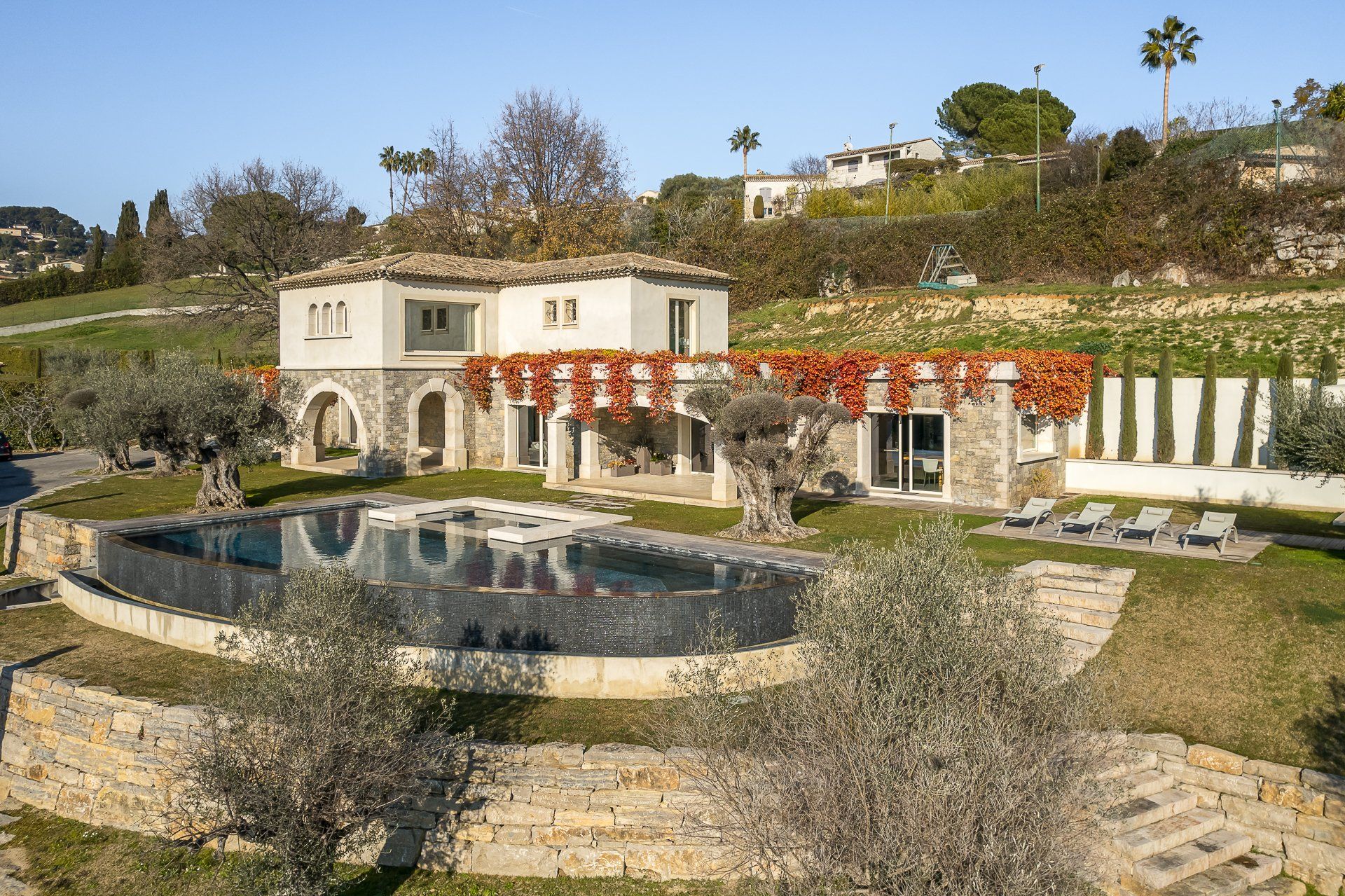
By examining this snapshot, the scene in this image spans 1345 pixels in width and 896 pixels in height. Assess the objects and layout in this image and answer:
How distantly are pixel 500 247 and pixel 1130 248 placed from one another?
29.2 meters

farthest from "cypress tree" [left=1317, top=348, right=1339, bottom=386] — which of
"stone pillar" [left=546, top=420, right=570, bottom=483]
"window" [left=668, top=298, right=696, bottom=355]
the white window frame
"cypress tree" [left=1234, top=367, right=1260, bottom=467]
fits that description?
"stone pillar" [left=546, top=420, right=570, bottom=483]

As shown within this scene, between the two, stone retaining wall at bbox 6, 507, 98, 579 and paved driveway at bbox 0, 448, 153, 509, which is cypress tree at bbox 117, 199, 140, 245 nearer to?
paved driveway at bbox 0, 448, 153, 509

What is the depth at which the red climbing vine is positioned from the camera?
21.6 meters

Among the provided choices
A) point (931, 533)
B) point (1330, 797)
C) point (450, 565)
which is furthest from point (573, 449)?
point (1330, 797)

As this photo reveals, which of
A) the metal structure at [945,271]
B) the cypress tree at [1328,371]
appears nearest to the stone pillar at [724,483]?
the cypress tree at [1328,371]

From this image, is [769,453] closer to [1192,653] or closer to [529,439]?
[1192,653]

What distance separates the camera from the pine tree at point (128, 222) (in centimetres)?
8306

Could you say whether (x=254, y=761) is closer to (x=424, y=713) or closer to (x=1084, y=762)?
(x=424, y=713)

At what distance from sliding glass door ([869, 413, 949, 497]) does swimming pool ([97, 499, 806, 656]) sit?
692 centimetres

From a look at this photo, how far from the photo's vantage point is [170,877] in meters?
9.91

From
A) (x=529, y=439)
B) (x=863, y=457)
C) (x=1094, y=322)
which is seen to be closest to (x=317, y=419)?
(x=529, y=439)

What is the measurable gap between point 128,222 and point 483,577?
3349 inches

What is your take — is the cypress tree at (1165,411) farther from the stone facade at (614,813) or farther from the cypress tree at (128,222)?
the cypress tree at (128,222)

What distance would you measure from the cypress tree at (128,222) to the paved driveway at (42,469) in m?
52.9
